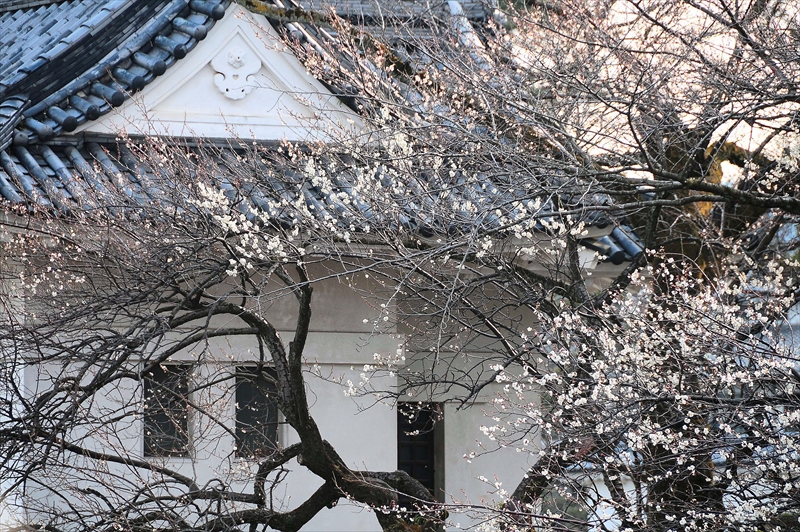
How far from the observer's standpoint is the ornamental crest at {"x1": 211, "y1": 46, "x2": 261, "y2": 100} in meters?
8.06

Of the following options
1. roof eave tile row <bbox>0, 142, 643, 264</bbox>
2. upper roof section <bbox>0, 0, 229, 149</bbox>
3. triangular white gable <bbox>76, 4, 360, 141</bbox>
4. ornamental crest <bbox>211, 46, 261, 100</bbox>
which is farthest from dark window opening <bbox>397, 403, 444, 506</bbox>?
upper roof section <bbox>0, 0, 229, 149</bbox>

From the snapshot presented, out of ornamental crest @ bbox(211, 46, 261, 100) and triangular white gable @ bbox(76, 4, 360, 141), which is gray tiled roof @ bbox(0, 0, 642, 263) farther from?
ornamental crest @ bbox(211, 46, 261, 100)

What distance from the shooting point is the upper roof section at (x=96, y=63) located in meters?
7.46

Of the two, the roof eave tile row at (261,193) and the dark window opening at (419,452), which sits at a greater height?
the roof eave tile row at (261,193)

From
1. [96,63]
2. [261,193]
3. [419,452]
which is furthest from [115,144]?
[419,452]

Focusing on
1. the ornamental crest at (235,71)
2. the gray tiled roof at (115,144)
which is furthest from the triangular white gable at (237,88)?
the gray tiled roof at (115,144)

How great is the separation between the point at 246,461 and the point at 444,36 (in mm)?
3401

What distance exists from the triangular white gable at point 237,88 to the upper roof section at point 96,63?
0.48 feet

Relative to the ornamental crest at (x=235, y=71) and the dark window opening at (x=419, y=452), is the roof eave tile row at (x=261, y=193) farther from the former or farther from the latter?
the dark window opening at (x=419, y=452)

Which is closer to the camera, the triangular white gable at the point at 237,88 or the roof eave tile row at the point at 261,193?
the roof eave tile row at the point at 261,193

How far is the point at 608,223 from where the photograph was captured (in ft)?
24.1

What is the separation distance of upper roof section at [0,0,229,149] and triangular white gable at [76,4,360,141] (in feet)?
0.48

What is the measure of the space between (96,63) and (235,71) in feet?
3.61

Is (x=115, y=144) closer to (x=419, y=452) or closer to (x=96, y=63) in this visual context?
(x=96, y=63)
